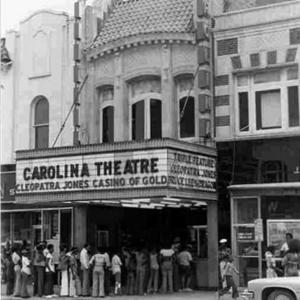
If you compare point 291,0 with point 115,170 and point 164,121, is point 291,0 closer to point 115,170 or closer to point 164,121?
point 164,121

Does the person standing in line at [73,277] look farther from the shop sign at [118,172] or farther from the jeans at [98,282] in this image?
the shop sign at [118,172]

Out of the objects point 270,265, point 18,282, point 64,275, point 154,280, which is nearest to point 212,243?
point 154,280

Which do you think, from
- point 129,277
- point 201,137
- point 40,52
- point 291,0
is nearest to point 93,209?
point 129,277

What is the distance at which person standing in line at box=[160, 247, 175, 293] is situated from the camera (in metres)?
22.5

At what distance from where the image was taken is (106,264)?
21.9 metres

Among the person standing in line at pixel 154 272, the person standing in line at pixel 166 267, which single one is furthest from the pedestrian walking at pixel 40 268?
the person standing in line at pixel 166 267

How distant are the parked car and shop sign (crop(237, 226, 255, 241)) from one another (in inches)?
274

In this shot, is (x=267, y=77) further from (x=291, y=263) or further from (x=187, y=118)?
(x=291, y=263)

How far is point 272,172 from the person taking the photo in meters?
22.3

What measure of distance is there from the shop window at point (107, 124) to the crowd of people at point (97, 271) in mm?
4420

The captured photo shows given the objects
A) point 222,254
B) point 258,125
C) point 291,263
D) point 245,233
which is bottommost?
point 291,263

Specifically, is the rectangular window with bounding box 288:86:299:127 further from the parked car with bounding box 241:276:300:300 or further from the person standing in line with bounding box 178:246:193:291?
the parked car with bounding box 241:276:300:300

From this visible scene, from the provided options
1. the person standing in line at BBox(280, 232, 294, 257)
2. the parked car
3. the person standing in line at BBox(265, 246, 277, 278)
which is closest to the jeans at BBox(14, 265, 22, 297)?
the person standing in line at BBox(265, 246, 277, 278)

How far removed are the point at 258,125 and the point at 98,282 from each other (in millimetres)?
7381
